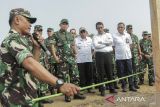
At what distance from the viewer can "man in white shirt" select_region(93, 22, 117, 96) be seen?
10.7 meters

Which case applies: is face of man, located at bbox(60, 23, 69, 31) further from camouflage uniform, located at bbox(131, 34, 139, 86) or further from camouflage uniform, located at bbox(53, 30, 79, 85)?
camouflage uniform, located at bbox(131, 34, 139, 86)

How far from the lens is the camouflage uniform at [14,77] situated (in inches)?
149

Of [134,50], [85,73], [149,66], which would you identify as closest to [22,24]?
[85,73]

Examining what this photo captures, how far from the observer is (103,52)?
426 inches

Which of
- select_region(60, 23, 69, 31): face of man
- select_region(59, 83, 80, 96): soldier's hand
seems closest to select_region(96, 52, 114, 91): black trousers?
select_region(60, 23, 69, 31): face of man

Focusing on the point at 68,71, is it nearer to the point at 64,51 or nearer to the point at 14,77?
the point at 64,51

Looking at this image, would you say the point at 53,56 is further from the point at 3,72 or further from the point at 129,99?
the point at 3,72

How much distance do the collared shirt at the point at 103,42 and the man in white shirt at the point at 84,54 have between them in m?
0.34

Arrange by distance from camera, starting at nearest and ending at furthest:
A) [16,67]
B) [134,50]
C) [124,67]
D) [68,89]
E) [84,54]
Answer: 1. [68,89]
2. [16,67]
3. [84,54]
4. [124,67]
5. [134,50]

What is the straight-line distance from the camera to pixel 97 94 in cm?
1126

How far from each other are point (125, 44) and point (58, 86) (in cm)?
803

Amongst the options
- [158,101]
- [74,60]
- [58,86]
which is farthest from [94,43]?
[58,86]

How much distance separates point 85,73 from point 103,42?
1107mm

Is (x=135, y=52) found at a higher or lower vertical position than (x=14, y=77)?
lower
